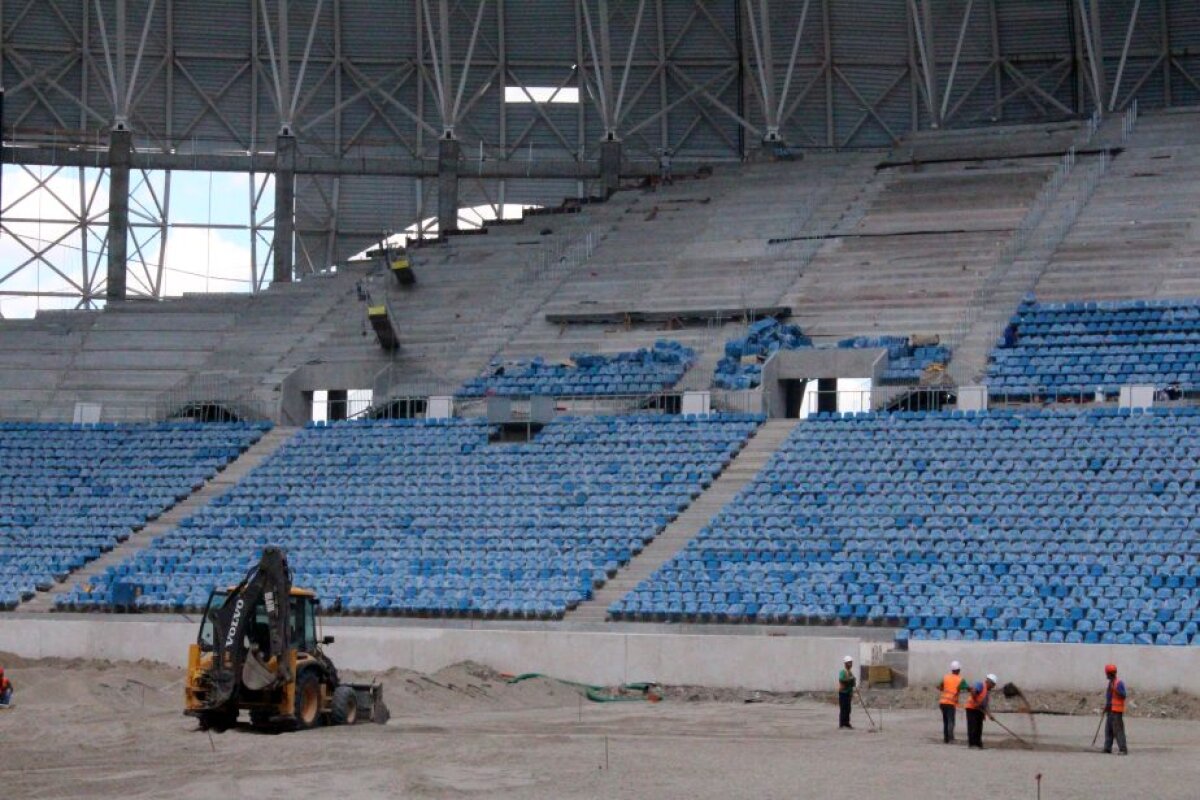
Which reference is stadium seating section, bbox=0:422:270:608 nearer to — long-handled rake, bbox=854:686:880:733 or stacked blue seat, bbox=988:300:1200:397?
long-handled rake, bbox=854:686:880:733

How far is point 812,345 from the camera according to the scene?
159 ft

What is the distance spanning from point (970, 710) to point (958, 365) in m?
21.6

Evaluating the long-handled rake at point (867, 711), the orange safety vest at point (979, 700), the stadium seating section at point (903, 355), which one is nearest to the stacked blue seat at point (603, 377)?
the stadium seating section at point (903, 355)

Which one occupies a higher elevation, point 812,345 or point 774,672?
point 812,345

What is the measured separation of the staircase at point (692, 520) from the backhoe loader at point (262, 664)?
10184 mm

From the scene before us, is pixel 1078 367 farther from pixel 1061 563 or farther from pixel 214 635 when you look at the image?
pixel 214 635

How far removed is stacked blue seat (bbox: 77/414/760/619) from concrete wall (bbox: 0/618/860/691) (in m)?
2.03

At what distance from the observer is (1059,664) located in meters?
31.2

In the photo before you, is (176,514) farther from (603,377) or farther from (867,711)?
(867,711)

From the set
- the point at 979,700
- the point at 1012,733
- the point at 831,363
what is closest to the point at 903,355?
the point at 831,363

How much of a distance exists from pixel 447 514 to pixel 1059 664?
1484cm

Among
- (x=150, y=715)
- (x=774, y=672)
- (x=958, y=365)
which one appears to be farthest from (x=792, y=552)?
(x=150, y=715)

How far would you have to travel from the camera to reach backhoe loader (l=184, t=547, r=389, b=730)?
25.0 m

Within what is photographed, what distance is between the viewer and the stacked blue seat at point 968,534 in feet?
108
